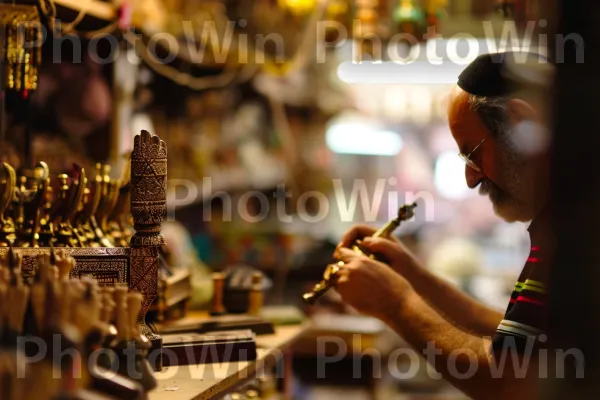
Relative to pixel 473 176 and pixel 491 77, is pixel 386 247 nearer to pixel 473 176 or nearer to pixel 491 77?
pixel 473 176

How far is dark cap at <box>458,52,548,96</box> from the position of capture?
263 centimetres

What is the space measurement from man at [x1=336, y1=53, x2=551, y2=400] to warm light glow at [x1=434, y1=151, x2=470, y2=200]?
6.76m

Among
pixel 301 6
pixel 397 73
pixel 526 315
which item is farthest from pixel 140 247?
pixel 397 73

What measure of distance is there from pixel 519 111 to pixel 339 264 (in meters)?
0.76

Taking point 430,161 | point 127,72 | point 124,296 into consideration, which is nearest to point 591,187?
point 124,296

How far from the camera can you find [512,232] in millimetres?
8375

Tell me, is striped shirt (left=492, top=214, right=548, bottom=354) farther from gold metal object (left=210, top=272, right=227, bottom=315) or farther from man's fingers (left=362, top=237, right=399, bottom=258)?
gold metal object (left=210, top=272, right=227, bottom=315)

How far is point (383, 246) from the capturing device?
309 cm

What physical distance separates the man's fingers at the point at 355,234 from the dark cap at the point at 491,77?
0.66 m

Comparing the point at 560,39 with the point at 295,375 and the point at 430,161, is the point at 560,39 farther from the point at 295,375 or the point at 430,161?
the point at 430,161

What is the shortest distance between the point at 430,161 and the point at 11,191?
754 cm

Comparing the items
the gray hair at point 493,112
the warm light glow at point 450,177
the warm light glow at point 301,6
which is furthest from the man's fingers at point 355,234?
the warm light glow at point 450,177

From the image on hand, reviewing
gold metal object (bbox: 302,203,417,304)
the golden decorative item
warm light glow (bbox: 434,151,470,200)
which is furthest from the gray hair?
warm light glow (bbox: 434,151,470,200)

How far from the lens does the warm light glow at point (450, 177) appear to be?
31.6 ft
